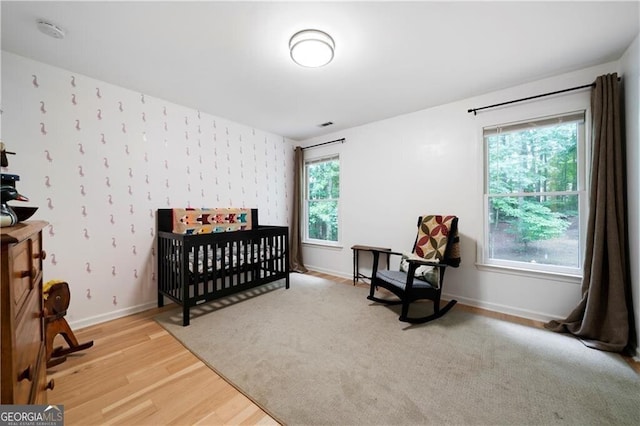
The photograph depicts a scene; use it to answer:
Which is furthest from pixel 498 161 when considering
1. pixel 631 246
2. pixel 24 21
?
pixel 24 21

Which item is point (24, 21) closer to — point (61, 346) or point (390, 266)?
point (61, 346)

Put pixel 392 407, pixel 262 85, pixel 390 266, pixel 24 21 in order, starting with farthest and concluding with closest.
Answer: pixel 390 266, pixel 262 85, pixel 24 21, pixel 392 407

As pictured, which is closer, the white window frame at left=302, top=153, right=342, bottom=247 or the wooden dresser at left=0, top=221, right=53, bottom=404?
the wooden dresser at left=0, top=221, right=53, bottom=404

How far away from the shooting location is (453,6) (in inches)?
57.6

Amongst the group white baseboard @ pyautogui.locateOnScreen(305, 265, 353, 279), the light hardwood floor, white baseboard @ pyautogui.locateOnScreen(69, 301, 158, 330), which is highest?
white baseboard @ pyautogui.locateOnScreen(305, 265, 353, 279)

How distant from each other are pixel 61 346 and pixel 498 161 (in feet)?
13.6

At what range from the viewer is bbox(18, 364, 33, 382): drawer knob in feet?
2.49

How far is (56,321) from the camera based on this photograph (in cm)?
168

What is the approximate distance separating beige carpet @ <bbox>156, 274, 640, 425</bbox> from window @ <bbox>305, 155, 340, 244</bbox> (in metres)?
1.74

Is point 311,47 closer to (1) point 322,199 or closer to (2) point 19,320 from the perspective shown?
(2) point 19,320

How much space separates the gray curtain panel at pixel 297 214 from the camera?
4113 millimetres

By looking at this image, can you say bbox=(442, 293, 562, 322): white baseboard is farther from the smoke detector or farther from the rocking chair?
the smoke detector

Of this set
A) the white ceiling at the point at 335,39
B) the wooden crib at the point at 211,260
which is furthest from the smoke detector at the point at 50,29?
the wooden crib at the point at 211,260

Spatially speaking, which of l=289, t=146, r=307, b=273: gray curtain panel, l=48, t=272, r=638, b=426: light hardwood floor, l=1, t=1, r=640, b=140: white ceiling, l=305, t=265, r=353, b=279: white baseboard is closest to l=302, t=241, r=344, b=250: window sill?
l=289, t=146, r=307, b=273: gray curtain panel
